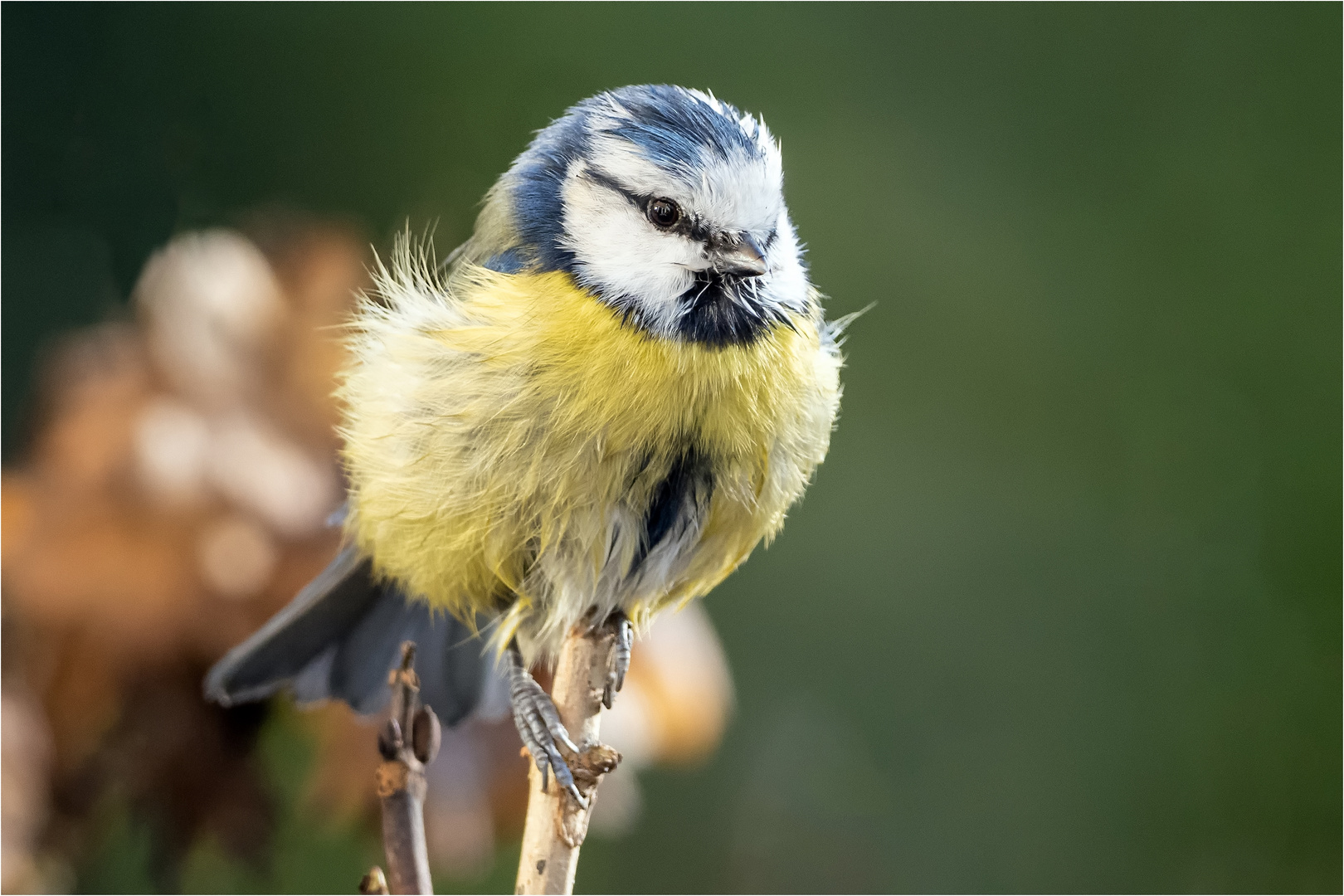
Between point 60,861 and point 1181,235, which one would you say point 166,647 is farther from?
point 1181,235

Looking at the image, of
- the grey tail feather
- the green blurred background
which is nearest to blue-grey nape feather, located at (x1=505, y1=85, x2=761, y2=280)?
the grey tail feather

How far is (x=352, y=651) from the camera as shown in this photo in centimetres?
88

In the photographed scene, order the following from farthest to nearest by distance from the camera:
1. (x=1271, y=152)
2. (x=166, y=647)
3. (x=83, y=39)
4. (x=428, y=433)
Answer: (x=1271, y=152)
(x=83, y=39)
(x=166, y=647)
(x=428, y=433)

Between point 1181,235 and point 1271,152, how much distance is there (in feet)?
0.43

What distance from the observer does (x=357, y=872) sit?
3.33 ft

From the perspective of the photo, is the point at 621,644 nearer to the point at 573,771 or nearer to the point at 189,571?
the point at 573,771

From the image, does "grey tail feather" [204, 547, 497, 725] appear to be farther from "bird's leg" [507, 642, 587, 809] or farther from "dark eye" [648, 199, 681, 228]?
"dark eye" [648, 199, 681, 228]

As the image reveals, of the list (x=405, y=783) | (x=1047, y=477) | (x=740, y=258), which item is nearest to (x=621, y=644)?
(x=405, y=783)

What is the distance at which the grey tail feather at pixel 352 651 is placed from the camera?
2.79 feet

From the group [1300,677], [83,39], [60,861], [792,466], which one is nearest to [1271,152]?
[1300,677]

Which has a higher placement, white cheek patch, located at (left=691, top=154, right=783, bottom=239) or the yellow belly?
white cheek patch, located at (left=691, top=154, right=783, bottom=239)

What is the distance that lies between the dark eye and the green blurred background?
571 mm

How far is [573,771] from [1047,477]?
0.84 metres

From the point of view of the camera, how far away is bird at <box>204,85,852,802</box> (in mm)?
647
